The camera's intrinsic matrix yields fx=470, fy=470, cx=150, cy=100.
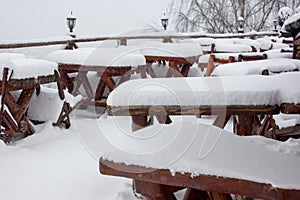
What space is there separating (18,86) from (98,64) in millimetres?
1668

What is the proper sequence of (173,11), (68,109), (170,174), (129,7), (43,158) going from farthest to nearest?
(129,7) < (173,11) < (68,109) < (43,158) < (170,174)

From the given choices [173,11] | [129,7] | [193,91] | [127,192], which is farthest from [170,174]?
[129,7]

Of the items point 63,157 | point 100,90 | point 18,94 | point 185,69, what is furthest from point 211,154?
point 185,69

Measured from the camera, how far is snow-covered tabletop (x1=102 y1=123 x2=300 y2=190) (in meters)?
1.79

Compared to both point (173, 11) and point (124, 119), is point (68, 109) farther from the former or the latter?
point (173, 11)

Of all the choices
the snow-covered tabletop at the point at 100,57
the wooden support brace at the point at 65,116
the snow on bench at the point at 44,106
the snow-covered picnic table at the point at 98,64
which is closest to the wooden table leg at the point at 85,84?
the snow-covered picnic table at the point at 98,64

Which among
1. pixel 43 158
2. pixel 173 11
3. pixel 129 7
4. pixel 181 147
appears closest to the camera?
pixel 181 147

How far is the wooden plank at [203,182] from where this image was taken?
168 cm

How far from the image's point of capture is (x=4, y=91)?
3.99 metres

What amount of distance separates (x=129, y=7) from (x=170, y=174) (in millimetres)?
18002

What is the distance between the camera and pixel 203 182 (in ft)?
6.00

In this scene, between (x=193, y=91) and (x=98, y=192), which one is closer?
(x=193, y=91)

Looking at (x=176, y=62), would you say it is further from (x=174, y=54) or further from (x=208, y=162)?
(x=208, y=162)

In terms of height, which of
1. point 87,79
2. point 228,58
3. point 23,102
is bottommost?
point 87,79
